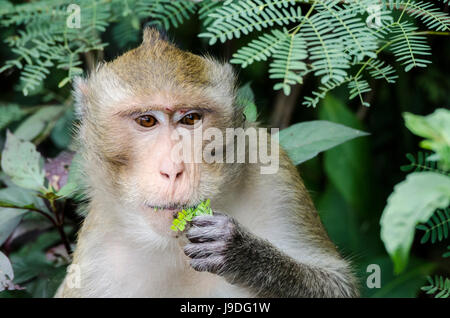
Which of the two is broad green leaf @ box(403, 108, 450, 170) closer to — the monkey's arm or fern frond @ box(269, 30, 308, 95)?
fern frond @ box(269, 30, 308, 95)

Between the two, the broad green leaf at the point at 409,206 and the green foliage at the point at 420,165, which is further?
the green foliage at the point at 420,165

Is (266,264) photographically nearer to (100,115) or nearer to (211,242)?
(211,242)

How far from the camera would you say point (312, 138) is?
137 inches

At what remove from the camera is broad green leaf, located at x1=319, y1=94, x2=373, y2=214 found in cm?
493

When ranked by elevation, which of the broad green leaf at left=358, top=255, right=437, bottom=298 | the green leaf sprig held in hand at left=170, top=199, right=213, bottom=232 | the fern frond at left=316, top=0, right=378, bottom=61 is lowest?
the green leaf sprig held in hand at left=170, top=199, right=213, bottom=232

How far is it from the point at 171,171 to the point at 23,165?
1.43 meters

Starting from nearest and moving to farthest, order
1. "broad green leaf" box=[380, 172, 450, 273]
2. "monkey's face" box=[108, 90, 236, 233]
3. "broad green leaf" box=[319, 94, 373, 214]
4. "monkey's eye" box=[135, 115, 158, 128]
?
"broad green leaf" box=[380, 172, 450, 273]
"monkey's face" box=[108, 90, 236, 233]
"monkey's eye" box=[135, 115, 158, 128]
"broad green leaf" box=[319, 94, 373, 214]

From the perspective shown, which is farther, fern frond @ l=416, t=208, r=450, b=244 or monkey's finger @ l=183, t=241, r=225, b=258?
fern frond @ l=416, t=208, r=450, b=244

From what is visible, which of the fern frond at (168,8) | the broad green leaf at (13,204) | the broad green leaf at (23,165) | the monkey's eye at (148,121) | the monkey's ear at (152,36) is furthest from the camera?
the fern frond at (168,8)

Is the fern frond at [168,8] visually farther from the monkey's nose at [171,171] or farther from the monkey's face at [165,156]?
the monkey's nose at [171,171]

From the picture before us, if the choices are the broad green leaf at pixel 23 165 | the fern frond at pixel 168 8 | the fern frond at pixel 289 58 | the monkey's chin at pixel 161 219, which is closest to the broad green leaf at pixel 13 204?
the broad green leaf at pixel 23 165

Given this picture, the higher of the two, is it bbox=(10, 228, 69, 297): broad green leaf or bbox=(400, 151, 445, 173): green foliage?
bbox=(400, 151, 445, 173): green foliage

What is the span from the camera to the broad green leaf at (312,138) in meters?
3.40

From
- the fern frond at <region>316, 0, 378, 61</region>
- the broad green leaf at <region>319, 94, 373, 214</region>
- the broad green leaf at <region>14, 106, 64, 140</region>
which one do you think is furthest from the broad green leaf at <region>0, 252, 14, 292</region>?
the broad green leaf at <region>319, 94, 373, 214</region>
